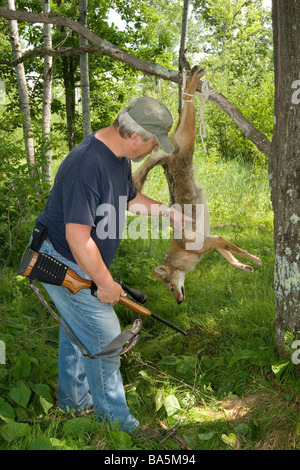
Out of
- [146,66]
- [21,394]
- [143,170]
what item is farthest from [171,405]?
[146,66]

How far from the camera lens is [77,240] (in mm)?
2549

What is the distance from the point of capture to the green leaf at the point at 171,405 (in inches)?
130

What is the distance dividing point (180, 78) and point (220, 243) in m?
1.98

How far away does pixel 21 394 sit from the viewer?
10.6 feet

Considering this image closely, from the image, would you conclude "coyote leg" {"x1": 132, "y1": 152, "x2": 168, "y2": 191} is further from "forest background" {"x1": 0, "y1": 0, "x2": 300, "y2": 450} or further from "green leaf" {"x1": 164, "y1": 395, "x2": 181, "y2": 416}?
"green leaf" {"x1": 164, "y1": 395, "x2": 181, "y2": 416}

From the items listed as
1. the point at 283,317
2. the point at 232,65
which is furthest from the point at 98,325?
the point at 232,65

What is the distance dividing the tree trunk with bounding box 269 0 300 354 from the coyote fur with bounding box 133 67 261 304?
2.20 feet

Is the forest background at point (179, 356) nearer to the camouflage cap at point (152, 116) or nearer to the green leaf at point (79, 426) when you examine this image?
the green leaf at point (79, 426)

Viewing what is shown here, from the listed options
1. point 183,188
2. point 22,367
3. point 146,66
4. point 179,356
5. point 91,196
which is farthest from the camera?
point 183,188

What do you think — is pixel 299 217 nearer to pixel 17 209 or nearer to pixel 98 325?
pixel 98 325

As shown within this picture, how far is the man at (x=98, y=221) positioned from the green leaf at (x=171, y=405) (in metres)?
0.29

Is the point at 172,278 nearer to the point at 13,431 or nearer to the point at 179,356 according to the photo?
the point at 179,356

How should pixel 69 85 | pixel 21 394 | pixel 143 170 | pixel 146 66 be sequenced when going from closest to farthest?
pixel 21 394 → pixel 146 66 → pixel 143 170 → pixel 69 85

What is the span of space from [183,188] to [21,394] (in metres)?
2.45
